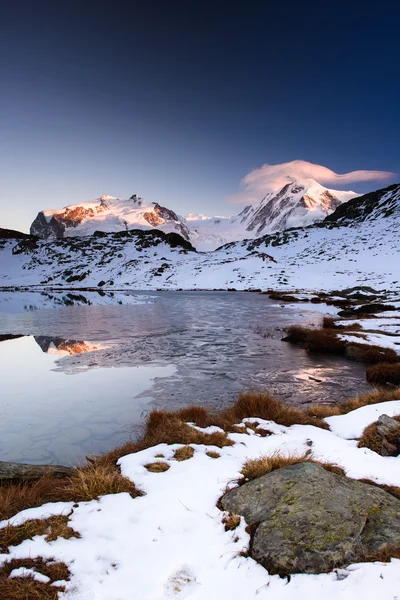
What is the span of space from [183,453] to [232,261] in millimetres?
107664

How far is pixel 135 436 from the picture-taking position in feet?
25.2

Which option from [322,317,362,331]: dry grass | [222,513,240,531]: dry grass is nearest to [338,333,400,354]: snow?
[322,317,362,331]: dry grass

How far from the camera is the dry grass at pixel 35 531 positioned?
12.3ft

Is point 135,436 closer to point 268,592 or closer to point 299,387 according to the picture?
point 268,592

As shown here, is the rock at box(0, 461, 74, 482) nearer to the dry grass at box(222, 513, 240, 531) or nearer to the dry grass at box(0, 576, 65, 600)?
the dry grass at box(0, 576, 65, 600)

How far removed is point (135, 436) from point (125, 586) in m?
4.49

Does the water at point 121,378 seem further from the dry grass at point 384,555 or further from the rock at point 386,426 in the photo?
the dry grass at point 384,555

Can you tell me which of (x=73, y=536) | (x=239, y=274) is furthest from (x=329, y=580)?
(x=239, y=274)

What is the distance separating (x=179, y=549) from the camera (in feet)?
12.2

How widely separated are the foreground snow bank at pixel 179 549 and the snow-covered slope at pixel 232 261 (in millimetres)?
55473

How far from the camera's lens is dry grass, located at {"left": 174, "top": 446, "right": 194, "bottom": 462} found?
5.98 meters

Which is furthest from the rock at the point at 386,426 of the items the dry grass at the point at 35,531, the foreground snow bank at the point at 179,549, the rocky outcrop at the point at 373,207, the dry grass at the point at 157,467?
the rocky outcrop at the point at 373,207

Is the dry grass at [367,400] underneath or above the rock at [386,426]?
underneath

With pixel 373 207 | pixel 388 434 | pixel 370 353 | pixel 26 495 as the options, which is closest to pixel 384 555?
pixel 388 434
